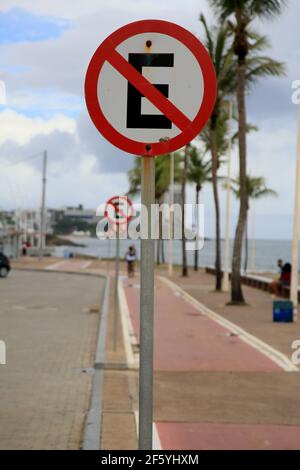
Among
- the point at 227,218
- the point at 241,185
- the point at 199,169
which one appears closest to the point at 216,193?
the point at 227,218

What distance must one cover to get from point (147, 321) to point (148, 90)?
0.91m

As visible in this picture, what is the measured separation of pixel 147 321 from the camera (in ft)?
10.9

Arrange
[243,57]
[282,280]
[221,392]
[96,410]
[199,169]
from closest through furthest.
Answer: [96,410]
[221,392]
[243,57]
[282,280]
[199,169]

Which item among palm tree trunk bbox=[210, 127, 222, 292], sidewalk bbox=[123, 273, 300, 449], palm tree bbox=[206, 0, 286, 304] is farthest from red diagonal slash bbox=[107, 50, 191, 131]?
palm tree trunk bbox=[210, 127, 222, 292]

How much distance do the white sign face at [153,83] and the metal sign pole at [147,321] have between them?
141 mm

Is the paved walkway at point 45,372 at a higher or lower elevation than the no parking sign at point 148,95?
lower

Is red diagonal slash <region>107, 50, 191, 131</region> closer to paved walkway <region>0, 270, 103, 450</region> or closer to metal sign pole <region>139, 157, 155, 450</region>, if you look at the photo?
metal sign pole <region>139, 157, 155, 450</region>

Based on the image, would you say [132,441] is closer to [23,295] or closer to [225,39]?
[23,295]

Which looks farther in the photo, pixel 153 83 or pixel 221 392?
pixel 221 392

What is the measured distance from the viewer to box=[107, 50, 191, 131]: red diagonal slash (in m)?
3.34

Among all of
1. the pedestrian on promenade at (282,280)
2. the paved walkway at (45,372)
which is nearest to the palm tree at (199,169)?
the pedestrian on promenade at (282,280)

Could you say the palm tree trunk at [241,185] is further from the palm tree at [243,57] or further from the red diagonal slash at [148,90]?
the red diagonal slash at [148,90]

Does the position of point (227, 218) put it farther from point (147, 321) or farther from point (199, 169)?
point (147, 321)

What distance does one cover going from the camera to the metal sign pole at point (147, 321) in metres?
3.31
